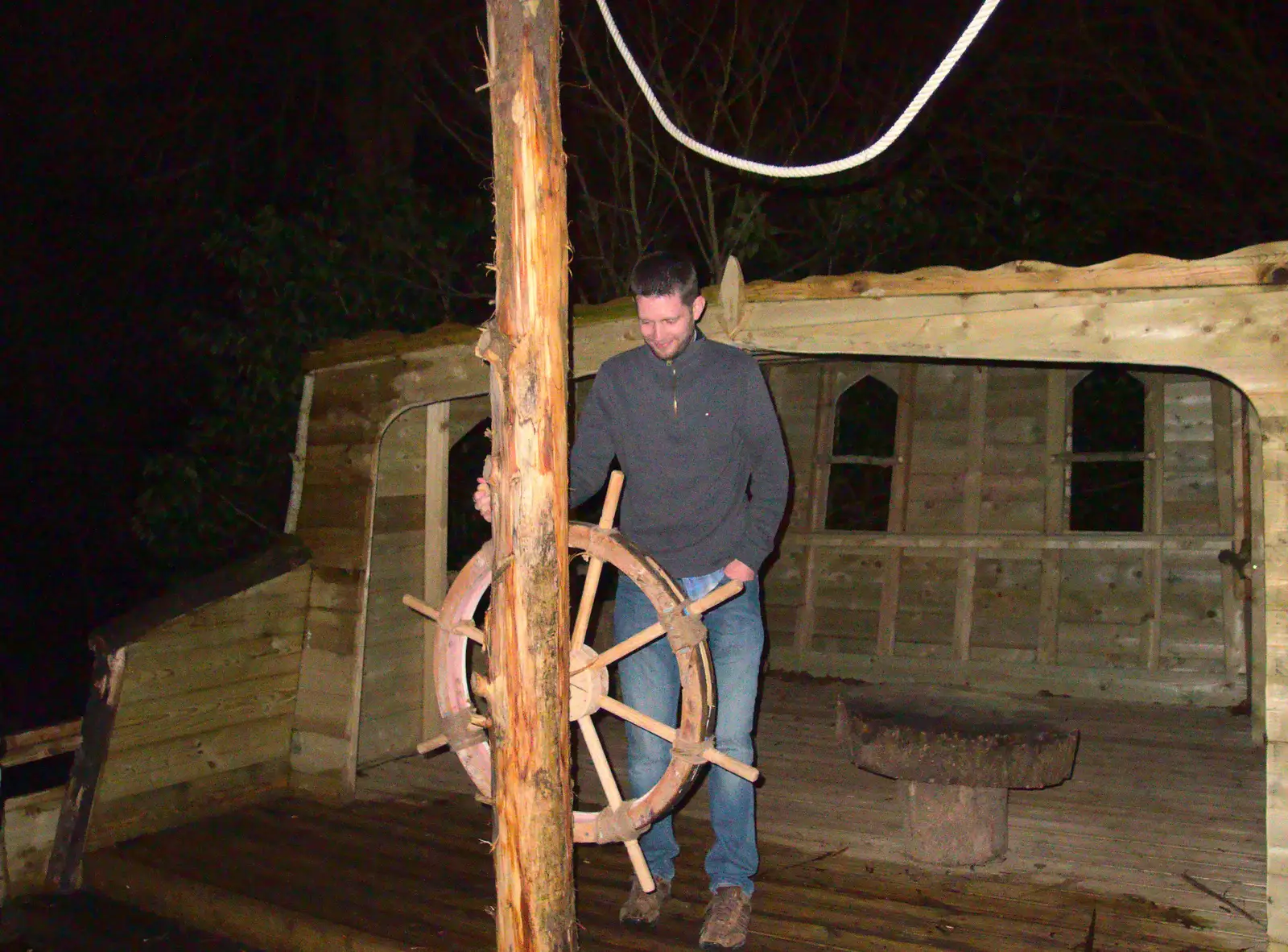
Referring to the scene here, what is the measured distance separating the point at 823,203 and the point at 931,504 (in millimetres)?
2213

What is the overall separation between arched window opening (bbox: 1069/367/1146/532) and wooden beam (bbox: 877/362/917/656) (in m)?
2.80

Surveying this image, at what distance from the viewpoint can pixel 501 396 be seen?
3209mm

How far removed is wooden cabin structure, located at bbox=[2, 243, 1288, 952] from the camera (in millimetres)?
3846

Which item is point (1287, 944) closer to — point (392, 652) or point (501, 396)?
point (501, 396)

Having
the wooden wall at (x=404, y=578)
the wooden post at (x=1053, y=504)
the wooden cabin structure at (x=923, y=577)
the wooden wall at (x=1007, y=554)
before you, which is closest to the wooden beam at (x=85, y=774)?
the wooden cabin structure at (x=923, y=577)

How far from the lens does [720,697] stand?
12.0ft

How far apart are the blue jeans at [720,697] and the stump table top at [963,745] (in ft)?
2.28

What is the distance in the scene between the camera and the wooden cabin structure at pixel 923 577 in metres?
3.85

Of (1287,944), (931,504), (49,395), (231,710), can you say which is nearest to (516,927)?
(1287,944)

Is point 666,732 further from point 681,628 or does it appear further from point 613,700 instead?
point 681,628

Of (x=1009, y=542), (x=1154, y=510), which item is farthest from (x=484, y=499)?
(x=1154, y=510)

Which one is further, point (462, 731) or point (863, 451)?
point (863, 451)

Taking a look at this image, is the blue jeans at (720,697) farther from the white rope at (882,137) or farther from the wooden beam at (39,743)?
the wooden beam at (39,743)

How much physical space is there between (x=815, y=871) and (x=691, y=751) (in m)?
1.37
